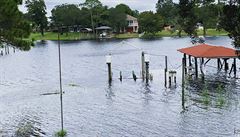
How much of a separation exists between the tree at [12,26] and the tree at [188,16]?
16.1m

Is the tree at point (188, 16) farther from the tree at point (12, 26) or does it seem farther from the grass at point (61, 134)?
the tree at point (12, 26)

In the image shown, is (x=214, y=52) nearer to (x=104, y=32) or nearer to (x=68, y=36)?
(x=104, y=32)

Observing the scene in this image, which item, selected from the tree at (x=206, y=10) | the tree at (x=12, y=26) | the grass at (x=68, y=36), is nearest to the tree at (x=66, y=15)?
the grass at (x=68, y=36)

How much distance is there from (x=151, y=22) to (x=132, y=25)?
20.3 meters

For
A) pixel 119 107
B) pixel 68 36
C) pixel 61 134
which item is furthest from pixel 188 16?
pixel 68 36


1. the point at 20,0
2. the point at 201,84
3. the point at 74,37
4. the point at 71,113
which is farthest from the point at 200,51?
the point at 74,37

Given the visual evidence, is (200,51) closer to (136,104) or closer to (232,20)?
(136,104)

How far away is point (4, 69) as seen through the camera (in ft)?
268

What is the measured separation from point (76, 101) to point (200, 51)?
2039 cm

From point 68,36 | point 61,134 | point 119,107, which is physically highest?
point 68,36

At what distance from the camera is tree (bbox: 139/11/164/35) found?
160625 mm

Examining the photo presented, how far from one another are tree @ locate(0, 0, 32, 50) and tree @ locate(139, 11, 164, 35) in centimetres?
12861

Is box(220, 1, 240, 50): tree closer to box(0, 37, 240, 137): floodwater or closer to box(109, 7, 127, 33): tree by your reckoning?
box(0, 37, 240, 137): floodwater

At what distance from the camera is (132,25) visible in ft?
594
